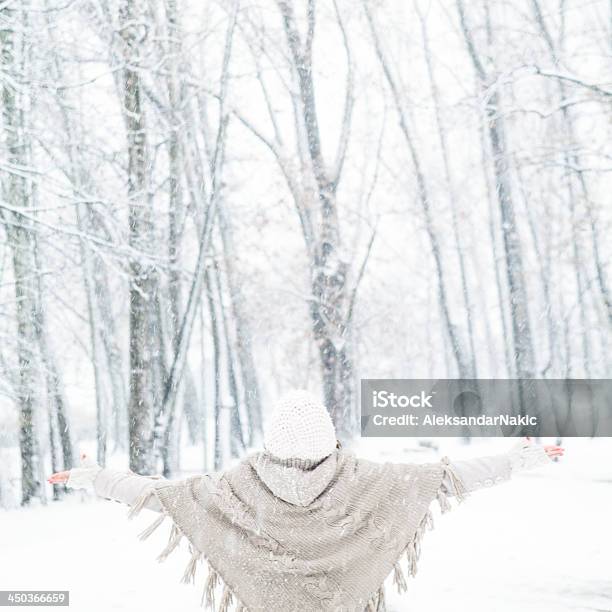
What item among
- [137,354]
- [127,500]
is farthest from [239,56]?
[127,500]

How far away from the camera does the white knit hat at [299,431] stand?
233cm

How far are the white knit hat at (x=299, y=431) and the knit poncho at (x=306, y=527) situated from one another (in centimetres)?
5

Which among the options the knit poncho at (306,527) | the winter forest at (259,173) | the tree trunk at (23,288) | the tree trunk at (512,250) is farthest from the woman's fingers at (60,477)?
the tree trunk at (512,250)

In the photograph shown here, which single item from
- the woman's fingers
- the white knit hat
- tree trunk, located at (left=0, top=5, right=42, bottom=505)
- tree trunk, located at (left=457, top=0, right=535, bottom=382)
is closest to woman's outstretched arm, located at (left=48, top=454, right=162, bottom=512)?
the woman's fingers

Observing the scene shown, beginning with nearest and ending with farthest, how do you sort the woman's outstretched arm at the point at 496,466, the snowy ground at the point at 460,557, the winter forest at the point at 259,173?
the woman's outstretched arm at the point at 496,466 < the snowy ground at the point at 460,557 < the winter forest at the point at 259,173

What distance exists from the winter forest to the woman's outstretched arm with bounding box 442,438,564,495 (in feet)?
18.0

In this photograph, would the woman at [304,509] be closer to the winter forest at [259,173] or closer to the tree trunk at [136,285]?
the winter forest at [259,173]

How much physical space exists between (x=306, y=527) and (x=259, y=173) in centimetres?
1330

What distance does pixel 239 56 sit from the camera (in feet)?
44.7

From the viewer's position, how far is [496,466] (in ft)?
8.55

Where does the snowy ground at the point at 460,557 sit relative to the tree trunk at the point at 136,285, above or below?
below

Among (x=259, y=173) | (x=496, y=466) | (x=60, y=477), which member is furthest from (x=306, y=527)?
(x=259, y=173)

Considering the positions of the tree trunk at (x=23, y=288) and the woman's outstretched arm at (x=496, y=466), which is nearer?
the woman's outstretched arm at (x=496, y=466)

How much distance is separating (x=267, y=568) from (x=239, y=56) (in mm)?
12264
